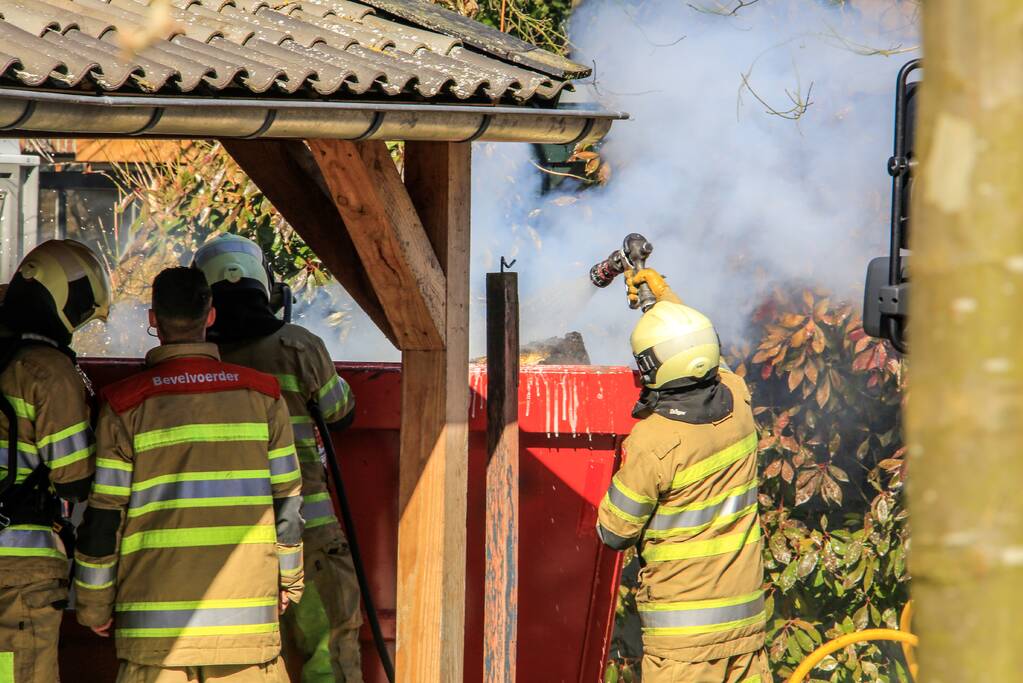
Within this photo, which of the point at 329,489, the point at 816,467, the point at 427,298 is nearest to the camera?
the point at 427,298

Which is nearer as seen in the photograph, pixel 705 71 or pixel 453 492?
pixel 453 492

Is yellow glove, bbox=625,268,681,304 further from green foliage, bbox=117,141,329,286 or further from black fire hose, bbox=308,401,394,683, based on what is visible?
green foliage, bbox=117,141,329,286

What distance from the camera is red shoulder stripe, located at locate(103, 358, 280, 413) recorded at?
3654 millimetres

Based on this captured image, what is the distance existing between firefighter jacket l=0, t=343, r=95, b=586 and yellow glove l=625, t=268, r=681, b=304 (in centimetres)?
196

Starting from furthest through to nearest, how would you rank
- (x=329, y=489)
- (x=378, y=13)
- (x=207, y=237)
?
(x=207, y=237) < (x=329, y=489) < (x=378, y=13)

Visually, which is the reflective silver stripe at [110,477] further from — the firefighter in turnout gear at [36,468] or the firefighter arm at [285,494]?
the firefighter arm at [285,494]

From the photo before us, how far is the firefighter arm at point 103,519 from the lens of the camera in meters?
3.60

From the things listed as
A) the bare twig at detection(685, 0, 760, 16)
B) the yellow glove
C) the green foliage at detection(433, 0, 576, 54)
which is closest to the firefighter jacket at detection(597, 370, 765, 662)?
the yellow glove

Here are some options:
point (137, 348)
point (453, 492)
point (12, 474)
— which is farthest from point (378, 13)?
point (137, 348)

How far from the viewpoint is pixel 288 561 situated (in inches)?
151

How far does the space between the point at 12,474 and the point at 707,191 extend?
213 inches

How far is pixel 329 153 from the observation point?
3.46 metres

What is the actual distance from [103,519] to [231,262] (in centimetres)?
108

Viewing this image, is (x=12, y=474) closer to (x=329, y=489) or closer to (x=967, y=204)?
(x=329, y=489)
